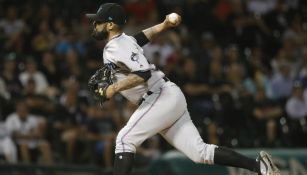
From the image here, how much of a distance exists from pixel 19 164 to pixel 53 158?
34.6 inches

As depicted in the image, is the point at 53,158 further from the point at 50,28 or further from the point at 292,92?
the point at 292,92

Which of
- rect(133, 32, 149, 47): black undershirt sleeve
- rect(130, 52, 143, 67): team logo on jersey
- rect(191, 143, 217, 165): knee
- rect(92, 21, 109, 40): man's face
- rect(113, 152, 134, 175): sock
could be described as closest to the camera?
rect(113, 152, 134, 175): sock

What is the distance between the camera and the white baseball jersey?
6.50 meters

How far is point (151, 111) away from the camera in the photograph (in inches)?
262

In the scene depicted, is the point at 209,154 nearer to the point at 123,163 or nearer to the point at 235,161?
the point at 235,161

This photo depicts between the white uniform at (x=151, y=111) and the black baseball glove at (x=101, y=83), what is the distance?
0.26 feet

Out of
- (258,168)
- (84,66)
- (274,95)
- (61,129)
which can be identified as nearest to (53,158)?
(61,129)

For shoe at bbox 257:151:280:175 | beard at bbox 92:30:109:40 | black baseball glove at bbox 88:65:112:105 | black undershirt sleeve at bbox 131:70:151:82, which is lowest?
shoe at bbox 257:151:280:175

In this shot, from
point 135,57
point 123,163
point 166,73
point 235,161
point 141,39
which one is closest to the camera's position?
point 123,163

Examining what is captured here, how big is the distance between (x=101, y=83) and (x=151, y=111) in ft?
1.71

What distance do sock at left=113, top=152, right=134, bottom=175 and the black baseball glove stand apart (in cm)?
53

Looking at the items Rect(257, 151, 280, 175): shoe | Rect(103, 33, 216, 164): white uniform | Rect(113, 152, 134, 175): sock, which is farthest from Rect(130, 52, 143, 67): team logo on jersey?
Rect(257, 151, 280, 175): shoe

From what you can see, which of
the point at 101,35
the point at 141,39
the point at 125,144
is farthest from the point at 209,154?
the point at 101,35

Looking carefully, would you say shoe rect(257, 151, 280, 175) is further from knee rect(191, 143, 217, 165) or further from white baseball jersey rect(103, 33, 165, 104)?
white baseball jersey rect(103, 33, 165, 104)
